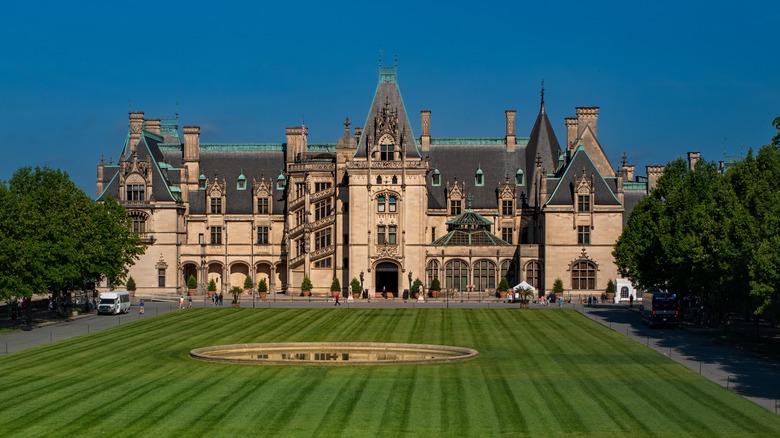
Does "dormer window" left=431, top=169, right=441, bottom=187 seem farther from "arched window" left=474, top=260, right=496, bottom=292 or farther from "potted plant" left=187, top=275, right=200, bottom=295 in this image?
"potted plant" left=187, top=275, right=200, bottom=295

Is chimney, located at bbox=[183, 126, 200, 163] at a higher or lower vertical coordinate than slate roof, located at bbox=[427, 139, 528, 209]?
higher

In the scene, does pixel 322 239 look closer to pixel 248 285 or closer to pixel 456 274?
pixel 248 285

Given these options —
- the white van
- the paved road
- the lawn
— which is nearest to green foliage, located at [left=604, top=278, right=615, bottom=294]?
the paved road

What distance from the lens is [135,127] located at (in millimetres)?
130375

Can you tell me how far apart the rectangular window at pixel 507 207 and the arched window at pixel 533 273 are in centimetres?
914

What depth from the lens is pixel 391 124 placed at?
11412cm

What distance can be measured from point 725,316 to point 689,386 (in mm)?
26700

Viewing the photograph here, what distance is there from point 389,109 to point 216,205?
25.0 metres

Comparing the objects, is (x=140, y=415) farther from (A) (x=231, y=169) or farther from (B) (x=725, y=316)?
(A) (x=231, y=169)

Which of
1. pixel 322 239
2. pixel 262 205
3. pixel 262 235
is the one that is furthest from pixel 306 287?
pixel 262 205

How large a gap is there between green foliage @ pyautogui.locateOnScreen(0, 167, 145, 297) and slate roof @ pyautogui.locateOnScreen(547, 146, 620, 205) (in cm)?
4412

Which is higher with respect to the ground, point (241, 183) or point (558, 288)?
point (241, 183)

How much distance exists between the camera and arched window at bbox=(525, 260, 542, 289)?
11675 cm

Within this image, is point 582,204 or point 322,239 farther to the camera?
point 322,239
